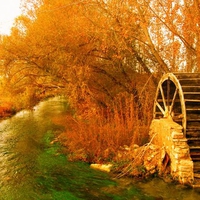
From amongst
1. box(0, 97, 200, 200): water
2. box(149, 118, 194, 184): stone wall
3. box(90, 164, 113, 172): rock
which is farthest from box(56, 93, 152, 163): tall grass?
box(149, 118, 194, 184): stone wall

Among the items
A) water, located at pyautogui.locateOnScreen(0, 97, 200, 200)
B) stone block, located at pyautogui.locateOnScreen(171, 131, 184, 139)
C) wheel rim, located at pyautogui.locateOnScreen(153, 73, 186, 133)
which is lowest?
water, located at pyautogui.locateOnScreen(0, 97, 200, 200)

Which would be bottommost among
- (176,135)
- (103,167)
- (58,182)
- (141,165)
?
(58,182)

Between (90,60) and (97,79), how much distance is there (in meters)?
1.04

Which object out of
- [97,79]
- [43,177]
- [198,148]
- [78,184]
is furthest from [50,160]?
[97,79]

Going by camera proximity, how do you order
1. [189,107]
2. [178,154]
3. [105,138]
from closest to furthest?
1. [178,154]
2. [189,107]
3. [105,138]

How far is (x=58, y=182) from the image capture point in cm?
702

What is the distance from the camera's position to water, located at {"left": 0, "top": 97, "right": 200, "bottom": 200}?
Answer: 20.4 ft

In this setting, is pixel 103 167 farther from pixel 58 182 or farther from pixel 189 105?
pixel 189 105

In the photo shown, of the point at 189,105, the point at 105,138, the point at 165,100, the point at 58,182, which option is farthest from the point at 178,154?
the point at 58,182

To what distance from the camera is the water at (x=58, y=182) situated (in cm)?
623

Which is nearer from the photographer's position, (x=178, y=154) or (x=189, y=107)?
(x=178, y=154)

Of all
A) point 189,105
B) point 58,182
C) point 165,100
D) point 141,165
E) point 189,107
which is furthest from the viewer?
point 165,100

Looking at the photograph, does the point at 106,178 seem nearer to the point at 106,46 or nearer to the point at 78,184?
the point at 78,184

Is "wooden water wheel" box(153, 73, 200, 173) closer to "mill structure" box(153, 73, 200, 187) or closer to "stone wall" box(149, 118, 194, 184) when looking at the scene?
"mill structure" box(153, 73, 200, 187)
